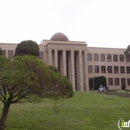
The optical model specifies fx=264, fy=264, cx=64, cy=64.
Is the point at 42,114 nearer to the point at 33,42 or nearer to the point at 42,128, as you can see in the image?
the point at 42,128

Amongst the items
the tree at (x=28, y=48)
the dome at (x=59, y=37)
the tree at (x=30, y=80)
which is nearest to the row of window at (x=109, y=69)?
the dome at (x=59, y=37)

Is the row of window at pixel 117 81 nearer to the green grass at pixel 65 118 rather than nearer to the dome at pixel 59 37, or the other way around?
the dome at pixel 59 37

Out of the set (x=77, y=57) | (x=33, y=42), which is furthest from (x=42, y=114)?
(x=77, y=57)

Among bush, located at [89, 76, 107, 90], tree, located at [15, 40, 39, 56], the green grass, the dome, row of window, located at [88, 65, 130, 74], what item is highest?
the dome

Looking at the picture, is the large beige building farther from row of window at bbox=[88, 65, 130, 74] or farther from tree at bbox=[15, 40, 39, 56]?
tree at bbox=[15, 40, 39, 56]

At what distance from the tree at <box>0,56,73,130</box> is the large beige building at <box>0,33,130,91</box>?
41.5 metres

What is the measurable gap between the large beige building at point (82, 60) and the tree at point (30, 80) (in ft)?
136

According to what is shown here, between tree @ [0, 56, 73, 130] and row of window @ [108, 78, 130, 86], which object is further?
row of window @ [108, 78, 130, 86]

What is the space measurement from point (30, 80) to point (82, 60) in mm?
48390

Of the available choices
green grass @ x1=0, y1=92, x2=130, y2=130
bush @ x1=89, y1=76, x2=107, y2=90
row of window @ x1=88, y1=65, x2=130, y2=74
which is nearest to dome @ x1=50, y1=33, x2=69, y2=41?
row of window @ x1=88, y1=65, x2=130, y2=74

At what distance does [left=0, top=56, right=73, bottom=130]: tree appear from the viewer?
11836 millimetres

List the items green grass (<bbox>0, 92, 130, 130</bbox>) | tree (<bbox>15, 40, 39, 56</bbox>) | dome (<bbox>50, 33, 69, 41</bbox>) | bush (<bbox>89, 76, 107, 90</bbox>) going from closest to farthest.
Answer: green grass (<bbox>0, 92, 130, 130</bbox>)
tree (<bbox>15, 40, 39, 56</bbox>)
dome (<bbox>50, 33, 69, 41</bbox>)
bush (<bbox>89, 76, 107, 90</bbox>)

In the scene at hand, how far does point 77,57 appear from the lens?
6012 cm

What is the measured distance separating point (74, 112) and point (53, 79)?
8422mm
